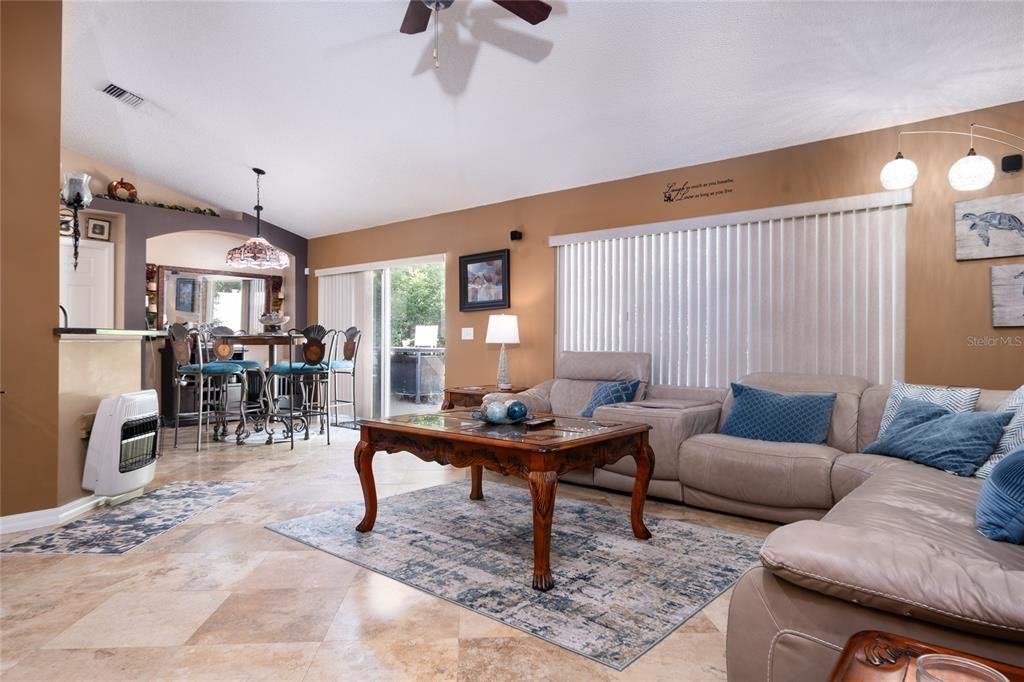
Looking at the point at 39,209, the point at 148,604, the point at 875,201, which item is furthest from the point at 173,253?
the point at 875,201

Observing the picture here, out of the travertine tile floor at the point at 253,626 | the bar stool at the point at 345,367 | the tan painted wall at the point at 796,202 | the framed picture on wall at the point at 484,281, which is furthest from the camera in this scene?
the bar stool at the point at 345,367

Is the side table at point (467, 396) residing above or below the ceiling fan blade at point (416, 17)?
below

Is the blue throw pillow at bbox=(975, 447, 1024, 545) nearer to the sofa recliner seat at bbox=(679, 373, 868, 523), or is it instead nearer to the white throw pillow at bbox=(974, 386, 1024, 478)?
the white throw pillow at bbox=(974, 386, 1024, 478)

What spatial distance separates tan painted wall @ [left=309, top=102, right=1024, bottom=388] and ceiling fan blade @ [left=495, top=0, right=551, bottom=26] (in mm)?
1963

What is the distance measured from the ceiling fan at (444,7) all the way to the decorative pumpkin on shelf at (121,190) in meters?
5.06

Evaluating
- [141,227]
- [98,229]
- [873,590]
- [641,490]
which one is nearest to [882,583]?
[873,590]

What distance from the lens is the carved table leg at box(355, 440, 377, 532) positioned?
10.1 ft

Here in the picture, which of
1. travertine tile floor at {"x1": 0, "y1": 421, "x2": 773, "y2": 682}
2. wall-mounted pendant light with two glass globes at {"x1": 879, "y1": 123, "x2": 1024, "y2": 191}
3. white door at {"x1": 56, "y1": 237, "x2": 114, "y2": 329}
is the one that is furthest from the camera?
white door at {"x1": 56, "y1": 237, "x2": 114, "y2": 329}

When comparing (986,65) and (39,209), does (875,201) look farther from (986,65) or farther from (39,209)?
(39,209)

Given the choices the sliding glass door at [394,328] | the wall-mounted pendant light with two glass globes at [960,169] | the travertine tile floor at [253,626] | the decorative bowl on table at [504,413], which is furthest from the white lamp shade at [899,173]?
the sliding glass door at [394,328]

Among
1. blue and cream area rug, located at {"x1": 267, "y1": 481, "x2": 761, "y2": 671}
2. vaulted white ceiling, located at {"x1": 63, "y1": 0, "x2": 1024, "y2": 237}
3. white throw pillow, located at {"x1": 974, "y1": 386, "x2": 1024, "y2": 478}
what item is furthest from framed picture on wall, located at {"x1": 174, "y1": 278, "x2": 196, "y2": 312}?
white throw pillow, located at {"x1": 974, "y1": 386, "x2": 1024, "y2": 478}

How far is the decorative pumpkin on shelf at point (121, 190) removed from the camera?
6445 millimetres

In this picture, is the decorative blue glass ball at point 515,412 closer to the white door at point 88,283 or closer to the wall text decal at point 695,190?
the wall text decal at point 695,190

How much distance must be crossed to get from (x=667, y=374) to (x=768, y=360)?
31.3 inches
